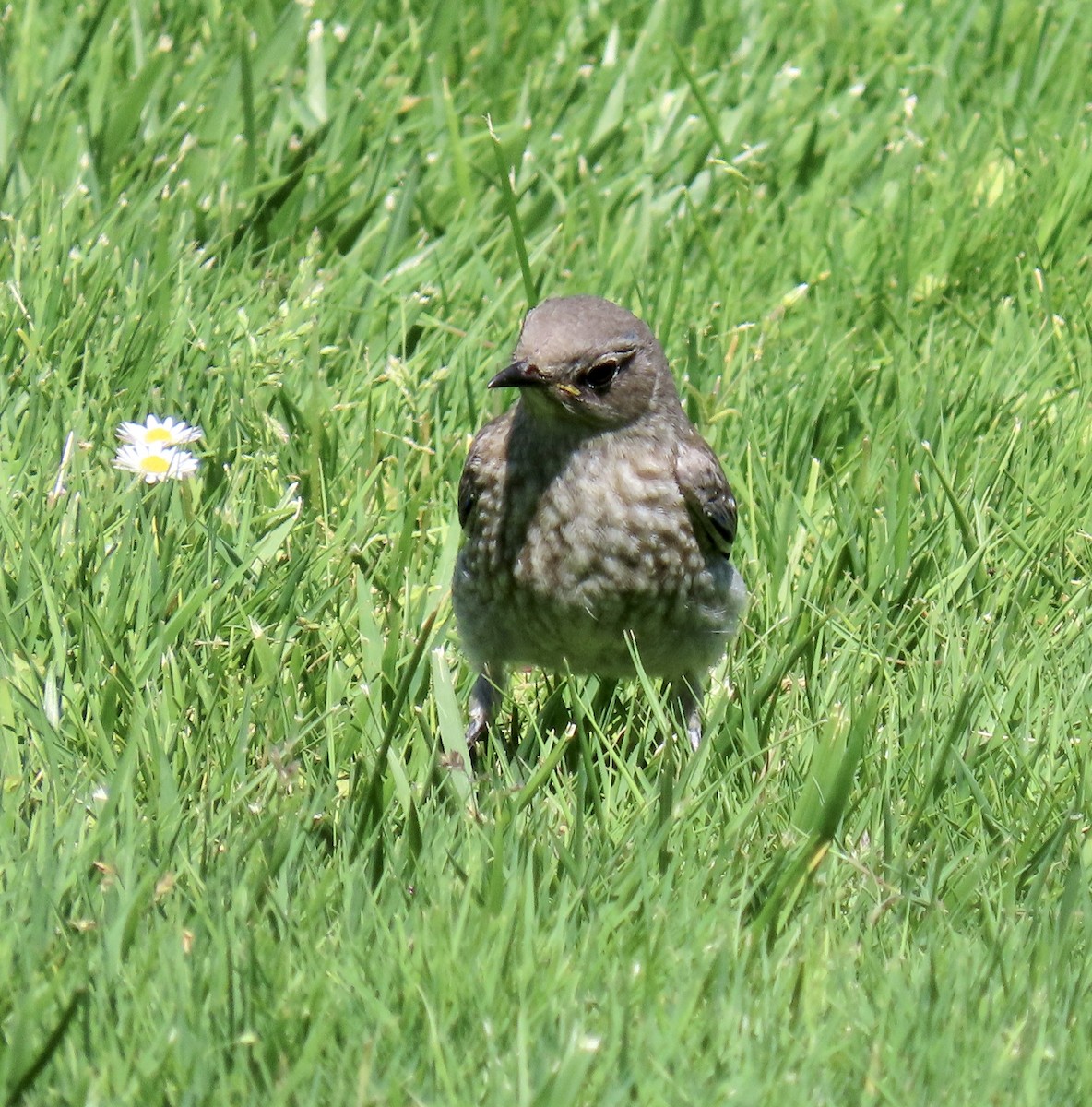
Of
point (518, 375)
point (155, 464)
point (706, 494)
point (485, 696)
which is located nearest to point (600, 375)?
point (518, 375)

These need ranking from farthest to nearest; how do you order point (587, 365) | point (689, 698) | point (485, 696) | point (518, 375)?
point (689, 698), point (485, 696), point (587, 365), point (518, 375)

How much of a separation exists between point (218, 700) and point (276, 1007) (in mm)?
1326

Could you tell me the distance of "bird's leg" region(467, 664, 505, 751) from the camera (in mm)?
5059

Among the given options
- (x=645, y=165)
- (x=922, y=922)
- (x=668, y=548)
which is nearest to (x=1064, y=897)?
(x=922, y=922)

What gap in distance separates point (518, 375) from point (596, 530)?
0.53 meters

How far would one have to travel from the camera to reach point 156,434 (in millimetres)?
5254

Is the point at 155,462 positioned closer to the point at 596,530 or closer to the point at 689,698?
the point at 596,530

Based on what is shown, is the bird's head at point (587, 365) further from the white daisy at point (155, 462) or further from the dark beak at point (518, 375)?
the white daisy at point (155, 462)

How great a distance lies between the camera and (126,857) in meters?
3.58

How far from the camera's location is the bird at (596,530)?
491 cm

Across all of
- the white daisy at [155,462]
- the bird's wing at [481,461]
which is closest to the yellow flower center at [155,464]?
the white daisy at [155,462]

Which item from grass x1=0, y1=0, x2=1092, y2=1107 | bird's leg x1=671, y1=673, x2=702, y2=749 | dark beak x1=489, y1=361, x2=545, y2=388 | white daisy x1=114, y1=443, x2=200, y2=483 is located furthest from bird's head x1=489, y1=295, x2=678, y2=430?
white daisy x1=114, y1=443, x2=200, y2=483

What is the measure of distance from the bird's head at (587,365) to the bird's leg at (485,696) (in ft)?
2.50

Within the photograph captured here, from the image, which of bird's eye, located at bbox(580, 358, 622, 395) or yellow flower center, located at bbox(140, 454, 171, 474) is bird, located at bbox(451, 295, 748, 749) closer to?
bird's eye, located at bbox(580, 358, 622, 395)
